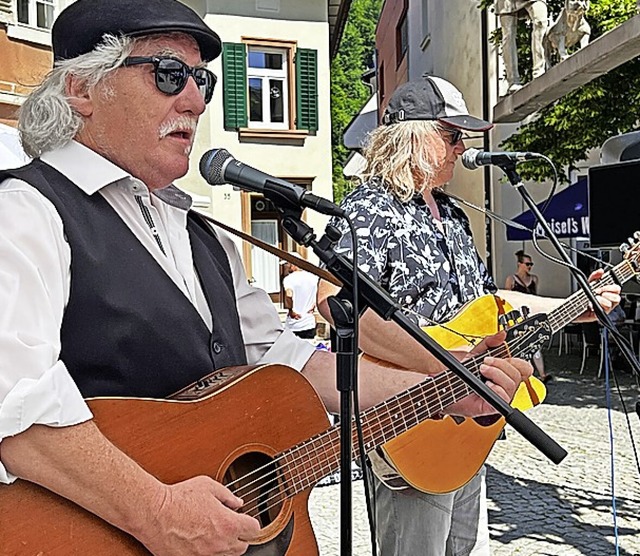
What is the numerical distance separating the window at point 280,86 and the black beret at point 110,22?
11.9m

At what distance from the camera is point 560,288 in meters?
12.4

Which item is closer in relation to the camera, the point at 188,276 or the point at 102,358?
the point at 102,358

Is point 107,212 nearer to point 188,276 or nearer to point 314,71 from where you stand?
point 188,276

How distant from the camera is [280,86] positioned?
1387cm

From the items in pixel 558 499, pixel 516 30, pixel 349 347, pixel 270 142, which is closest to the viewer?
pixel 349 347

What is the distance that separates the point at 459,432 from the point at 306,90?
1162cm

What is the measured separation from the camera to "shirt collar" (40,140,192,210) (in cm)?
160

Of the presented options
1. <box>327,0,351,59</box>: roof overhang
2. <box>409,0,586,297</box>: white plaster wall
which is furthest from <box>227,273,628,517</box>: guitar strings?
<box>327,0,351,59</box>: roof overhang

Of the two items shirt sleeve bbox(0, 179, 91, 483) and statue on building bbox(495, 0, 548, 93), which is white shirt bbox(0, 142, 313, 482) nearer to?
shirt sleeve bbox(0, 179, 91, 483)

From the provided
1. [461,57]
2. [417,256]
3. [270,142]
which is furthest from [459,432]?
[461,57]

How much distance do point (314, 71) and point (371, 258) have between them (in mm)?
11812

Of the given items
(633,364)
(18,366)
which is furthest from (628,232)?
(18,366)

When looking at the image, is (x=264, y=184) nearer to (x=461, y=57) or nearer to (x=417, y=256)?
(x=417, y=256)

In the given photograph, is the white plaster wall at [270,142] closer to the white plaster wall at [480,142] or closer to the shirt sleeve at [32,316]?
the white plaster wall at [480,142]
